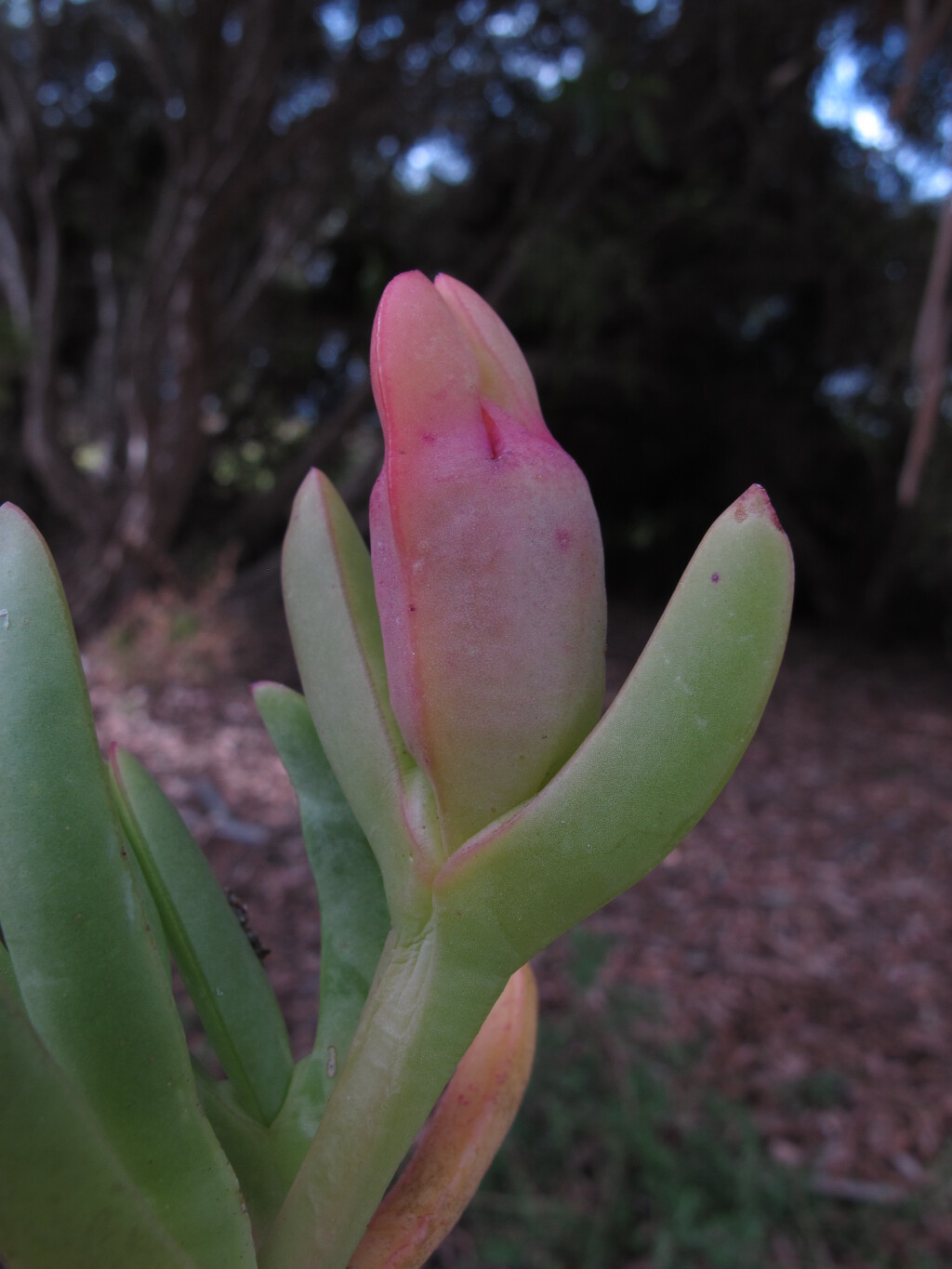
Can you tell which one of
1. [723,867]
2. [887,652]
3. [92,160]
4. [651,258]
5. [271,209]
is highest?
[92,160]

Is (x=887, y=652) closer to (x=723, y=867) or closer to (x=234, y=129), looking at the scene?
(x=723, y=867)

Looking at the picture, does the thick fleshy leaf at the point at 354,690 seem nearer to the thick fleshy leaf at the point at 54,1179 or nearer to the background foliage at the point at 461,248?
the thick fleshy leaf at the point at 54,1179

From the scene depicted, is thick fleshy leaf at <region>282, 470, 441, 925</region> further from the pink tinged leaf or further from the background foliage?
the background foliage

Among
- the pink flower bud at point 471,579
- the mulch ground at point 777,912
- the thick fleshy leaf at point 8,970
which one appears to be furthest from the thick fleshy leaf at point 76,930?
the mulch ground at point 777,912

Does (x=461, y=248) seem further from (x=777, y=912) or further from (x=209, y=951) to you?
(x=209, y=951)

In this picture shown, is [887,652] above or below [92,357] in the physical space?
below

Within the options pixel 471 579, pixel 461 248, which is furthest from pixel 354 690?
pixel 461 248

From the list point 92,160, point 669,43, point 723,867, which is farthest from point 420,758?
point 92,160
